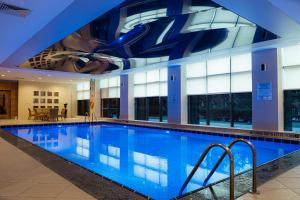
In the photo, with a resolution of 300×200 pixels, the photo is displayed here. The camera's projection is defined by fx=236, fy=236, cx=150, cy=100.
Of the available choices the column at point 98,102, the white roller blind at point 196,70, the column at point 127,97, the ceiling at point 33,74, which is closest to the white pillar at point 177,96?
the white roller blind at point 196,70

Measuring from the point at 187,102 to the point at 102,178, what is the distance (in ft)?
26.9

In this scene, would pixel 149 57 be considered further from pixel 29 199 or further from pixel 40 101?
pixel 40 101

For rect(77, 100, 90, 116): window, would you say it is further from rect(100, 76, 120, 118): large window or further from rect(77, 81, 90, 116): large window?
rect(100, 76, 120, 118): large window

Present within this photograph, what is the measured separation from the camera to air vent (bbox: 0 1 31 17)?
12.7ft

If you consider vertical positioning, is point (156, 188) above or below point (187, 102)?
below

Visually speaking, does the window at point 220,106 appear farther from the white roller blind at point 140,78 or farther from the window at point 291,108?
the white roller blind at point 140,78

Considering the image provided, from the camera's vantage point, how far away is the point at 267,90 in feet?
25.7

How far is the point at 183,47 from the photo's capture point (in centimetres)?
789

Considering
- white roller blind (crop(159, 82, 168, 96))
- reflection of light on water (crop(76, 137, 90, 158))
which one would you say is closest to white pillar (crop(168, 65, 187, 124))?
white roller blind (crop(159, 82, 168, 96))

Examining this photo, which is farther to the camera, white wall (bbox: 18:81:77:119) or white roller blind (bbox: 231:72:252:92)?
white wall (bbox: 18:81:77:119)

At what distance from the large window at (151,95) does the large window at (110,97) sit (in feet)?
8.28

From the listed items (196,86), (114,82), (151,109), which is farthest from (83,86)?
(196,86)

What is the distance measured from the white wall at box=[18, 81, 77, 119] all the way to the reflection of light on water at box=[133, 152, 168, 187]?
1430 centimetres

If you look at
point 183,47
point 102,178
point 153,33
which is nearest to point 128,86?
point 183,47
